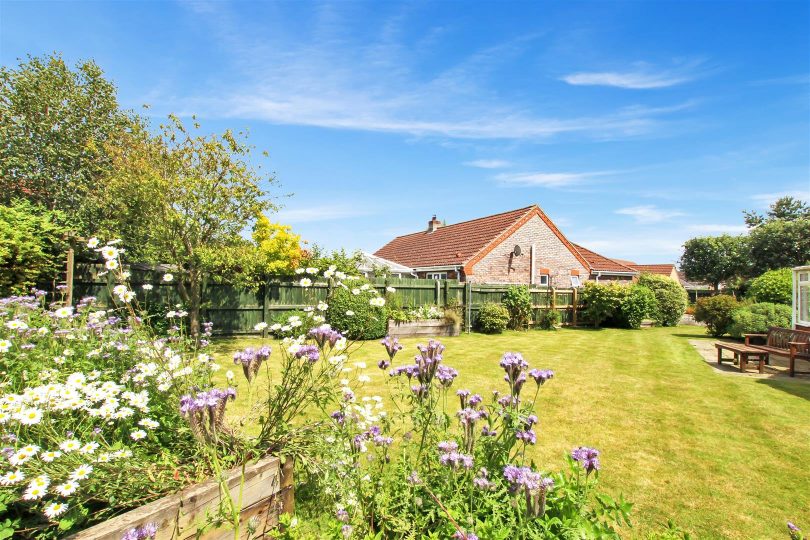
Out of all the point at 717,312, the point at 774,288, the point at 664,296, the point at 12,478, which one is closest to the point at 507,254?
the point at 664,296

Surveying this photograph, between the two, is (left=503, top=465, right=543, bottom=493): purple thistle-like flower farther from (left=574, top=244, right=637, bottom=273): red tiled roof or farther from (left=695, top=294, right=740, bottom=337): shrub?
(left=574, top=244, right=637, bottom=273): red tiled roof

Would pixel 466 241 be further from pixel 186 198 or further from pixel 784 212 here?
pixel 784 212

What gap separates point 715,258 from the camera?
4403 cm

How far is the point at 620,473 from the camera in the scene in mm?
4160

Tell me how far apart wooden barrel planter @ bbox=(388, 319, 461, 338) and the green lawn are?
3079 millimetres

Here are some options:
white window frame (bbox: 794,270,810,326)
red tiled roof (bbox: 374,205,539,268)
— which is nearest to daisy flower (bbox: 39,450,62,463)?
white window frame (bbox: 794,270,810,326)

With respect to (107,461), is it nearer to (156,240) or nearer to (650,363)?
(156,240)

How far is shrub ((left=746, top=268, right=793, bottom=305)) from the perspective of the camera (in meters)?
15.5

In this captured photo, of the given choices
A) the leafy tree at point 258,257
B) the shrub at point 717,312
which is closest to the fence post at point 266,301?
the leafy tree at point 258,257

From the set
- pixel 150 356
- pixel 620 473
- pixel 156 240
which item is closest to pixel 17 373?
pixel 150 356

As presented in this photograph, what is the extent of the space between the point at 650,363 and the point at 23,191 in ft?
77.9

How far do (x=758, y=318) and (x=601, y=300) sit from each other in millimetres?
6085

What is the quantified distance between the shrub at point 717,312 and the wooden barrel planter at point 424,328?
10.7 meters

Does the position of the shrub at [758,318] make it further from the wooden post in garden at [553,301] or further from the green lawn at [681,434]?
the wooden post in garden at [553,301]
